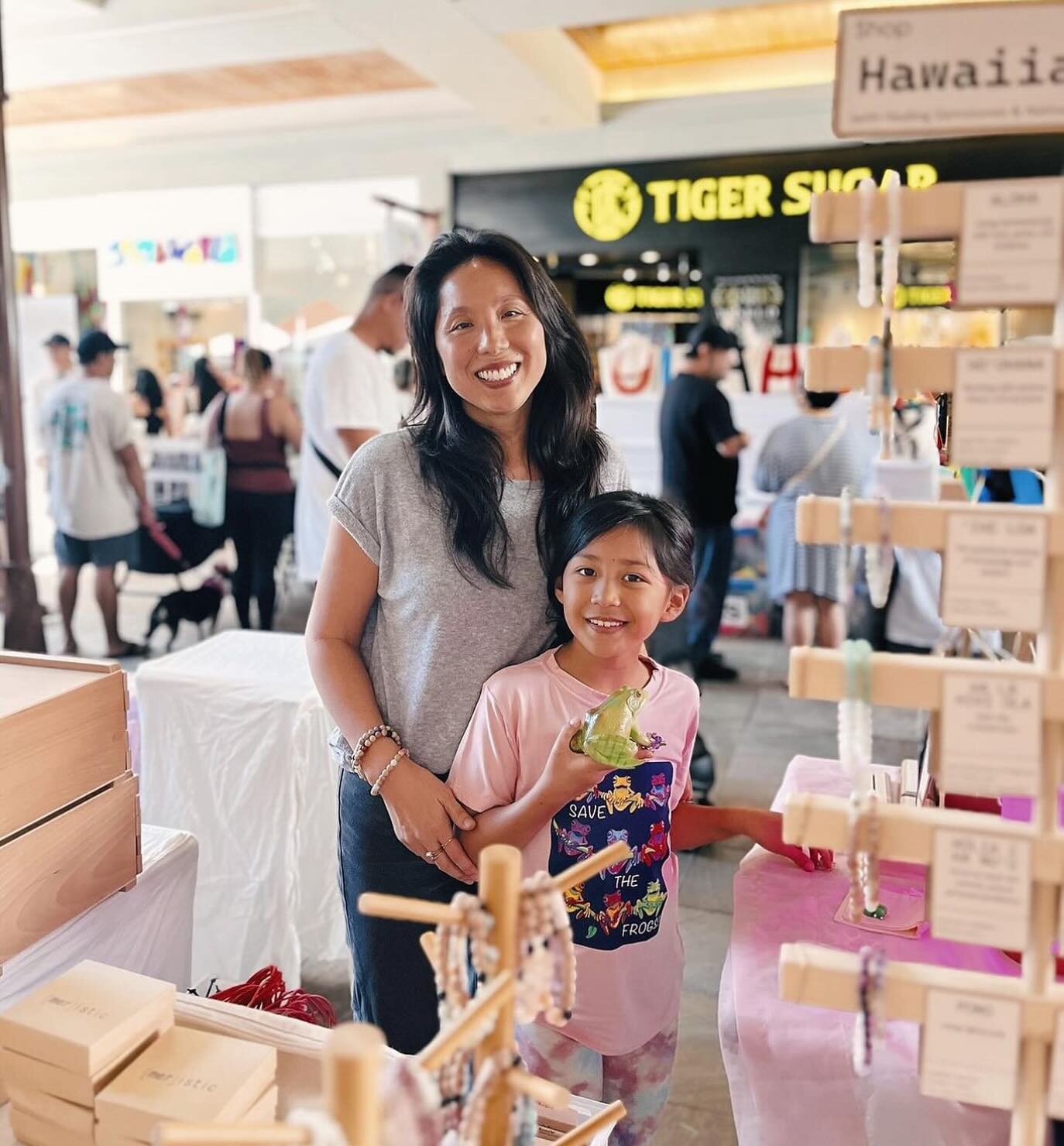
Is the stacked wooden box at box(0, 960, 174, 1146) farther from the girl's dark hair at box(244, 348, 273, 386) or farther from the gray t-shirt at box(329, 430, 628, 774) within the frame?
the girl's dark hair at box(244, 348, 273, 386)

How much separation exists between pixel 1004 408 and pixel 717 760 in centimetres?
335

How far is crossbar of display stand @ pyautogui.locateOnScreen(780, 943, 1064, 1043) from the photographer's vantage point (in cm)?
78

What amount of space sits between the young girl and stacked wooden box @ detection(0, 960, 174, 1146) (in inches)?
17.7

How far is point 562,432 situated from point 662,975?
29.3 inches

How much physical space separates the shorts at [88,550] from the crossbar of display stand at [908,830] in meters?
4.95

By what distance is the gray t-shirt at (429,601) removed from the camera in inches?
54.9

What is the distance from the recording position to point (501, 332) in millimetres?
1367

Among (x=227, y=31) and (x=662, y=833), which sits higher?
(x=227, y=31)

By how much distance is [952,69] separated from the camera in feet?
2.63

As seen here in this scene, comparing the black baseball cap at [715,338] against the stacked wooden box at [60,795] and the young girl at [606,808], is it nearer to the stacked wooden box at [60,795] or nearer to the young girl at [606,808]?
the young girl at [606,808]

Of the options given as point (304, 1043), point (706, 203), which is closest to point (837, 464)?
point (706, 203)

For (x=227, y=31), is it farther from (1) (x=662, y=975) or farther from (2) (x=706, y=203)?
(1) (x=662, y=975)

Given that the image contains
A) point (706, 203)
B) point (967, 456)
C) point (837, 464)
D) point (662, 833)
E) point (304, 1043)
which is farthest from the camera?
point (706, 203)

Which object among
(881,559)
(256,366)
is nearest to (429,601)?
(881,559)
